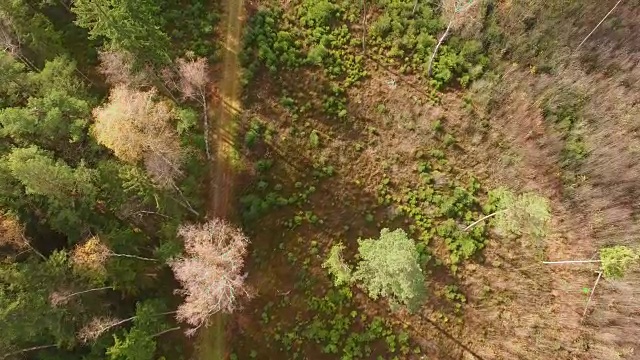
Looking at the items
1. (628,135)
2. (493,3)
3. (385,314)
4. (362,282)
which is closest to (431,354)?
(385,314)

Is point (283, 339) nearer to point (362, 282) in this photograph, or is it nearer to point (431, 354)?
point (362, 282)

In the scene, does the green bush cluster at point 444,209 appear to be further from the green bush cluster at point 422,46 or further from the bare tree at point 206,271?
the bare tree at point 206,271

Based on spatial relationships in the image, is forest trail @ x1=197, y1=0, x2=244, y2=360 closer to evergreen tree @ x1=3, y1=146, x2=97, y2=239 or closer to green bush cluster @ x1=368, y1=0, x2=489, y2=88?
evergreen tree @ x1=3, y1=146, x2=97, y2=239

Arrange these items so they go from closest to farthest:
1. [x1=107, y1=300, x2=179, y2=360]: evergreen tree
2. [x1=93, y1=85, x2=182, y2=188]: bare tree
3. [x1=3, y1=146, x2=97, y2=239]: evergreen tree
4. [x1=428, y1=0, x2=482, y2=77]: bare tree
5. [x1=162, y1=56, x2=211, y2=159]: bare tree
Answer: [x1=3, y1=146, x2=97, y2=239]: evergreen tree
[x1=107, y1=300, x2=179, y2=360]: evergreen tree
[x1=93, y1=85, x2=182, y2=188]: bare tree
[x1=162, y1=56, x2=211, y2=159]: bare tree
[x1=428, y1=0, x2=482, y2=77]: bare tree

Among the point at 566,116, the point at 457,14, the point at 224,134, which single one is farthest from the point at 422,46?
the point at 224,134

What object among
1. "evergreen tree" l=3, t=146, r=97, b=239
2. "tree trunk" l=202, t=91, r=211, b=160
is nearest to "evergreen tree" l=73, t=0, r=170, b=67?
"tree trunk" l=202, t=91, r=211, b=160

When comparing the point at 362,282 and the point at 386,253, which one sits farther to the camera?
the point at 362,282

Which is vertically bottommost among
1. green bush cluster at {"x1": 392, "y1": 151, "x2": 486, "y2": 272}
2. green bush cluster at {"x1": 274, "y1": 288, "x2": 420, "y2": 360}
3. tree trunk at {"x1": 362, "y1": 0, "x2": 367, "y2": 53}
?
green bush cluster at {"x1": 274, "y1": 288, "x2": 420, "y2": 360}
